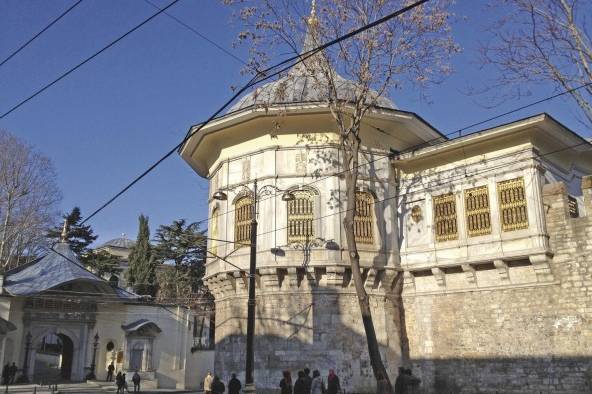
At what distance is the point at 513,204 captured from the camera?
18.5 metres

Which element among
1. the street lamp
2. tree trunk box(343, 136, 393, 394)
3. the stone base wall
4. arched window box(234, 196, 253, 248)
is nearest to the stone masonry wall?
the stone base wall

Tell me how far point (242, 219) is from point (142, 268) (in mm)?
27594

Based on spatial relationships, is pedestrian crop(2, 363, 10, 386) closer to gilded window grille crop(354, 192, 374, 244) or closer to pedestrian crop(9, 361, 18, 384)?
pedestrian crop(9, 361, 18, 384)

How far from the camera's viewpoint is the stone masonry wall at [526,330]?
55.6 ft

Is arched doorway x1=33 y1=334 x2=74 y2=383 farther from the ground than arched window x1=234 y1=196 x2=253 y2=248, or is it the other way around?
arched window x1=234 y1=196 x2=253 y2=248

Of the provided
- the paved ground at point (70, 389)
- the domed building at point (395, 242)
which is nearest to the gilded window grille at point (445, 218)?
the domed building at point (395, 242)

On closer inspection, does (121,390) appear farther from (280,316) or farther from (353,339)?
(353,339)

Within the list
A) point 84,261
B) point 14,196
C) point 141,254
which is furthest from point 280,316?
point 84,261

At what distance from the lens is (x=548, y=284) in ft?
57.9

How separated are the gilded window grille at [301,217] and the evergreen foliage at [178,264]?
1049 inches

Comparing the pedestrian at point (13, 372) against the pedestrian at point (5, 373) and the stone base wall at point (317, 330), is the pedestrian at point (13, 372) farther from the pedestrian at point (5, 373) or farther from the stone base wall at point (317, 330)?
the stone base wall at point (317, 330)

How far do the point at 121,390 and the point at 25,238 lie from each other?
1358 cm

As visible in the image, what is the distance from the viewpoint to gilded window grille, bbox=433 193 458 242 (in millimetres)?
19938

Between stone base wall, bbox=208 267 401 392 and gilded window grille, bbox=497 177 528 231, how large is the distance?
14.6 ft
